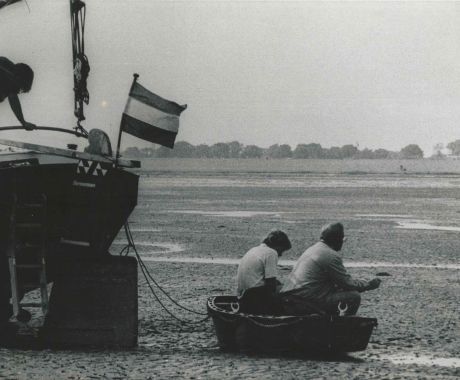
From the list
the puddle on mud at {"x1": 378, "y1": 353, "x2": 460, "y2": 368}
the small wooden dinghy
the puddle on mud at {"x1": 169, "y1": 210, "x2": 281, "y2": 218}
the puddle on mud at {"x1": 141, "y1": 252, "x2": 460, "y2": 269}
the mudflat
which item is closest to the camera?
the mudflat

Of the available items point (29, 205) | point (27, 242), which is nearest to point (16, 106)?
point (29, 205)

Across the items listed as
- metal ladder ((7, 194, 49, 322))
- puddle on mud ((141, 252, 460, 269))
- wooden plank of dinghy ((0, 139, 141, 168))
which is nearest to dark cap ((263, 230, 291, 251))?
wooden plank of dinghy ((0, 139, 141, 168))

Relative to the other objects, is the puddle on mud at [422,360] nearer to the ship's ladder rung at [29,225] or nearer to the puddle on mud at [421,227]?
the ship's ladder rung at [29,225]

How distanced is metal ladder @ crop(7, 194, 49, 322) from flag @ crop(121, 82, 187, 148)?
4.32 ft

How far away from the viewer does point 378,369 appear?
27.1ft

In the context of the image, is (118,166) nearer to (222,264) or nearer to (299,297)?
(299,297)

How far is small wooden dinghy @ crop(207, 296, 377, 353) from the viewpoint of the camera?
8.61 meters

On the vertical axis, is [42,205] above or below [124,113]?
below

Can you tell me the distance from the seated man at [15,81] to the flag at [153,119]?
44.0 inches

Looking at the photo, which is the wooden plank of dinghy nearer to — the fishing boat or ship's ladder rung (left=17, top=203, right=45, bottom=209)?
the fishing boat

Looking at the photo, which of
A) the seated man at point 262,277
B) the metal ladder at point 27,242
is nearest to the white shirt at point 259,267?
the seated man at point 262,277

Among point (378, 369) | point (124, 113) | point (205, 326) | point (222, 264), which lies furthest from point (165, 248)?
point (378, 369)

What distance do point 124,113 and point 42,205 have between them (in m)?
1.40

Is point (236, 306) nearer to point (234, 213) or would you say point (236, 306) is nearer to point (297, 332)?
point (297, 332)
